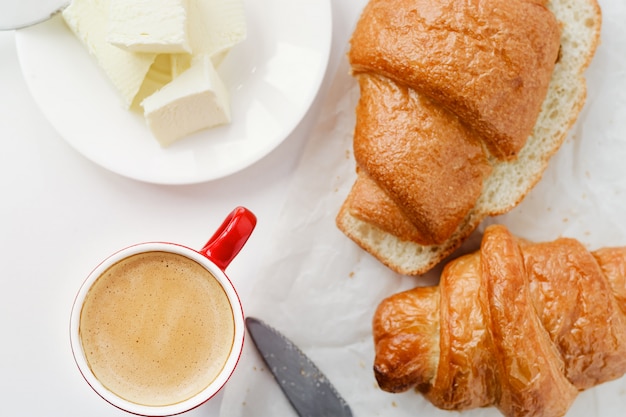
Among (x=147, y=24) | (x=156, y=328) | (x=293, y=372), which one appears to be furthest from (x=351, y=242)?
(x=147, y=24)

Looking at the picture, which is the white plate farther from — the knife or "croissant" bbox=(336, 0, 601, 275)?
the knife

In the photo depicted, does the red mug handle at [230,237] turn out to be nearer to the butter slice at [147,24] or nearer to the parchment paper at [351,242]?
the parchment paper at [351,242]

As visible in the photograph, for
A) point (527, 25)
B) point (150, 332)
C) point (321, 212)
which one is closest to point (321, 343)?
point (321, 212)

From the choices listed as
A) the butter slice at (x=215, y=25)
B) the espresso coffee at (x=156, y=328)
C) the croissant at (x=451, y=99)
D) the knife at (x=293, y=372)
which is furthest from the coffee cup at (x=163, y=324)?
the butter slice at (x=215, y=25)

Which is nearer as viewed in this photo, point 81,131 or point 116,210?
point 81,131

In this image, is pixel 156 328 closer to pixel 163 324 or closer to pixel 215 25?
pixel 163 324

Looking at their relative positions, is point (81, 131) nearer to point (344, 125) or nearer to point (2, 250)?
point (2, 250)

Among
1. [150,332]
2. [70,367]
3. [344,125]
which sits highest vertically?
[344,125]
